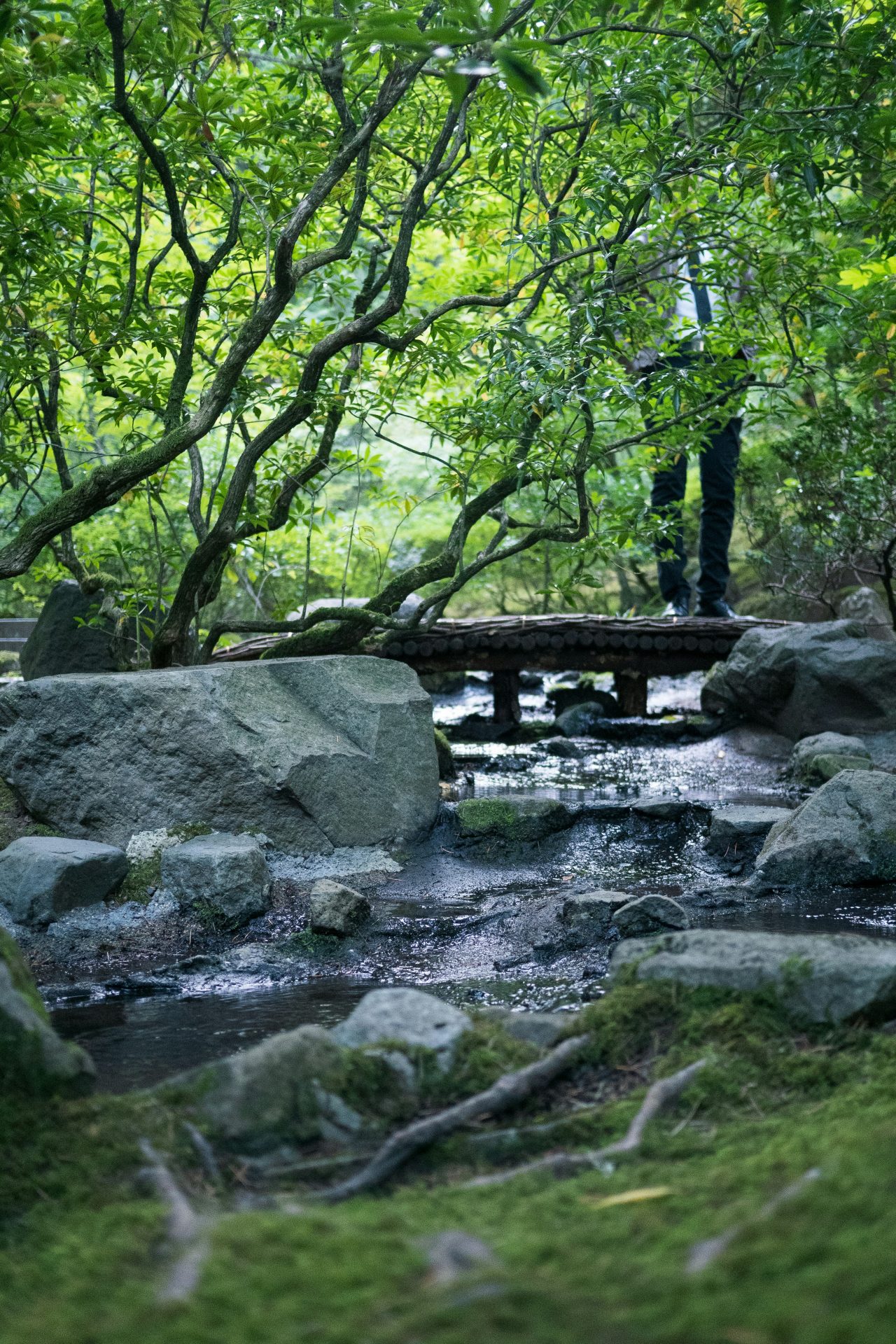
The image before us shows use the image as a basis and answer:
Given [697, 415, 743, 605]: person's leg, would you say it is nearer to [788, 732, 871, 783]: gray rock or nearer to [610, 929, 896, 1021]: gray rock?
[788, 732, 871, 783]: gray rock

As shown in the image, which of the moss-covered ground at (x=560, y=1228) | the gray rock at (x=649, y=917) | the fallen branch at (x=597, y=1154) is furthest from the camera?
the gray rock at (x=649, y=917)

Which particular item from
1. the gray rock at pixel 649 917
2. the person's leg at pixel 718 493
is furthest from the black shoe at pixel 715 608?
the gray rock at pixel 649 917

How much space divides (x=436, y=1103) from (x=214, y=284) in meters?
7.98

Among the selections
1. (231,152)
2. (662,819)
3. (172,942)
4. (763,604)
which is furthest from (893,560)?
(172,942)

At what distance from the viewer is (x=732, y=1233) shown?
5.10 feet

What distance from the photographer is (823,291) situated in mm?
7023

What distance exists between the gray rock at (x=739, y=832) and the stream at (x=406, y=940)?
12 cm

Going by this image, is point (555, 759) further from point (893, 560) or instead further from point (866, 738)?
point (893, 560)

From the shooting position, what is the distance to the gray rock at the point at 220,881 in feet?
16.4

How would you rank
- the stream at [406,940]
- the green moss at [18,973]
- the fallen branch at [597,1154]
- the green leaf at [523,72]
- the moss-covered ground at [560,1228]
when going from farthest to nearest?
the stream at [406,940] → the green moss at [18,973] → the fallen branch at [597,1154] → the green leaf at [523,72] → the moss-covered ground at [560,1228]

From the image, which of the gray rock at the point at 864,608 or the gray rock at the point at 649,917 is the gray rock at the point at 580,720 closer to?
the gray rock at the point at 864,608

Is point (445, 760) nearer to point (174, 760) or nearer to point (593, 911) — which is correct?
point (174, 760)

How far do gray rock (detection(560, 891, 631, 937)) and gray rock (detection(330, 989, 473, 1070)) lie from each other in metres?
2.10

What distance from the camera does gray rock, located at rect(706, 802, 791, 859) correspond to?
6.06 metres
